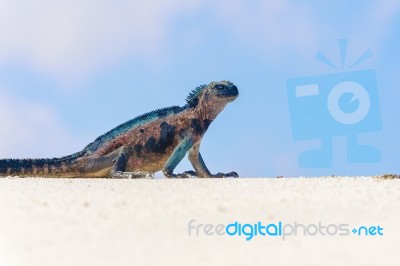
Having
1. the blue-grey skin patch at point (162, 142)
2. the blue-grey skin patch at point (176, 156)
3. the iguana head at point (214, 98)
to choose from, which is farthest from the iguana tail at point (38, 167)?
the iguana head at point (214, 98)

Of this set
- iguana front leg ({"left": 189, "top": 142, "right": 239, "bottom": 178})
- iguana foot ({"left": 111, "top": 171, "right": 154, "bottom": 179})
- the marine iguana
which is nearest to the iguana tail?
the marine iguana

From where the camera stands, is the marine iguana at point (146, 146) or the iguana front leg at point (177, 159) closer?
the iguana front leg at point (177, 159)

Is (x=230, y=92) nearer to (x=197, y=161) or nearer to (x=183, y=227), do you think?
(x=197, y=161)

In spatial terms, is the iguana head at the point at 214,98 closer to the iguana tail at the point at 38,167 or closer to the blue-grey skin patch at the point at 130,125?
the blue-grey skin patch at the point at 130,125

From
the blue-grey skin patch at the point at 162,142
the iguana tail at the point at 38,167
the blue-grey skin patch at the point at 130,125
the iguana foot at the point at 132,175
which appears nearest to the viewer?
the iguana foot at the point at 132,175

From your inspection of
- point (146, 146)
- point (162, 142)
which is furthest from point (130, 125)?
point (162, 142)

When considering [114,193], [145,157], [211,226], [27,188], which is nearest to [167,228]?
[211,226]
